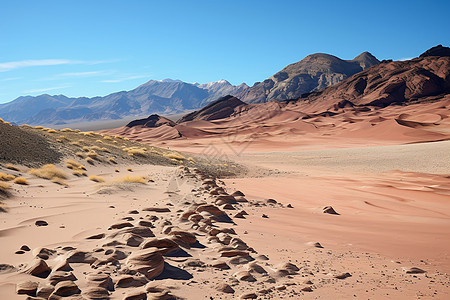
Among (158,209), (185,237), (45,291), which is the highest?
(45,291)

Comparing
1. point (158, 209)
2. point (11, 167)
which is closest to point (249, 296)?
point (158, 209)

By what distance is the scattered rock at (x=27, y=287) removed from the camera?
2.88 metres

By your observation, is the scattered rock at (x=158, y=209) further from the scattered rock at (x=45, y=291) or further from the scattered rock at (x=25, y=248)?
the scattered rock at (x=45, y=291)

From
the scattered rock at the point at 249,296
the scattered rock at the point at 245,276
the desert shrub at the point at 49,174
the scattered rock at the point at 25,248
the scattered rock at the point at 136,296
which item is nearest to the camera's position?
the scattered rock at the point at 136,296

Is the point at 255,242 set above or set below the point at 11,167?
below

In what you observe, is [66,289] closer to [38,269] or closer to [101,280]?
[101,280]

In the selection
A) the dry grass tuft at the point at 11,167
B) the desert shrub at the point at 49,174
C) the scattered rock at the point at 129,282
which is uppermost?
the dry grass tuft at the point at 11,167

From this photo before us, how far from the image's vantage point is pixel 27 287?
291 centimetres

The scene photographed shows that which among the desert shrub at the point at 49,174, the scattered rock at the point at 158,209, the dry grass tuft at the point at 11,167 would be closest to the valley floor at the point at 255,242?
the scattered rock at the point at 158,209

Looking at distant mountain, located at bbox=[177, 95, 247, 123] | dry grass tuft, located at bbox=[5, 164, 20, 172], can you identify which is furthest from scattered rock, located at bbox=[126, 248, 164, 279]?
distant mountain, located at bbox=[177, 95, 247, 123]

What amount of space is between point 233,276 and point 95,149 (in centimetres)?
1830

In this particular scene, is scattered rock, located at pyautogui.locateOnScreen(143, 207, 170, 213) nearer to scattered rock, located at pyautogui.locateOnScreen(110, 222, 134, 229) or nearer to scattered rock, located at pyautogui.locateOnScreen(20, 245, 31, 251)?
scattered rock, located at pyautogui.locateOnScreen(110, 222, 134, 229)

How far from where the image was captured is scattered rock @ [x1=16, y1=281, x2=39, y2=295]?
2875 mm

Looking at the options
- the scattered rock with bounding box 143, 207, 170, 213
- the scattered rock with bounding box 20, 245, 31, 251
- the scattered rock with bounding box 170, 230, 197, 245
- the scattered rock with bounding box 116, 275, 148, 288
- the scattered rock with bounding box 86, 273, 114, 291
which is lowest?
the scattered rock with bounding box 143, 207, 170, 213
